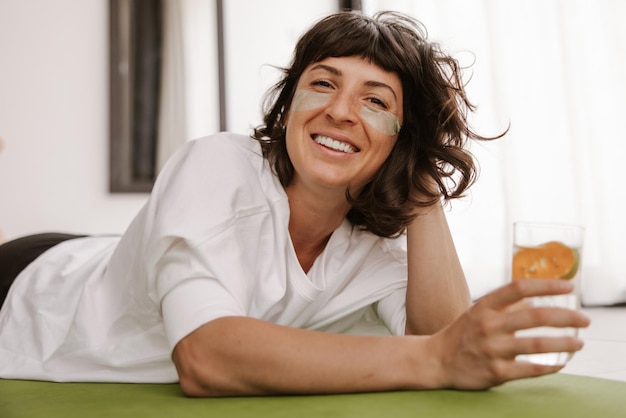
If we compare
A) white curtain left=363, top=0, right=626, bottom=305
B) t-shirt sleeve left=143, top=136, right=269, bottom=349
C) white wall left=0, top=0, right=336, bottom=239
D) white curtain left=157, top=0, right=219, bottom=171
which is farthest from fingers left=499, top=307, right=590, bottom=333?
white curtain left=157, top=0, right=219, bottom=171

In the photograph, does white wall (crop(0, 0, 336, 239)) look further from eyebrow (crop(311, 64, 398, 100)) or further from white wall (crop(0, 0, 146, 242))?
eyebrow (crop(311, 64, 398, 100))

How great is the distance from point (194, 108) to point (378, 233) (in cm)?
299

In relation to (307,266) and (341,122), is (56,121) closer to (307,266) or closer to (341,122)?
(307,266)

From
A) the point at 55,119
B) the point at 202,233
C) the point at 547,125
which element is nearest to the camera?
the point at 202,233

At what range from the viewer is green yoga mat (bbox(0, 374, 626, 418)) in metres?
1.10

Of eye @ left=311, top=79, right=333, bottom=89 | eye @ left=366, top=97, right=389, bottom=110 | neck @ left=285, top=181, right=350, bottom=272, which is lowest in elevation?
neck @ left=285, top=181, right=350, bottom=272

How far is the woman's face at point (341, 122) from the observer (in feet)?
4.92

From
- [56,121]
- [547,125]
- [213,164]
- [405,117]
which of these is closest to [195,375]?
[213,164]

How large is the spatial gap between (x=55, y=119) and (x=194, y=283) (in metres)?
3.18

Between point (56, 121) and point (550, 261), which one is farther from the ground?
point (56, 121)

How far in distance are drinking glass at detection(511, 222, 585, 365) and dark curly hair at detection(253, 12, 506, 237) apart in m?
0.52

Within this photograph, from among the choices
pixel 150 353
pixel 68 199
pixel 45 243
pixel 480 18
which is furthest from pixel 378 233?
pixel 68 199

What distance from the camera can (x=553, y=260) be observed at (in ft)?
3.65

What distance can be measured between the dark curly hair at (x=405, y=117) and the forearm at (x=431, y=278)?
0.14 ft
